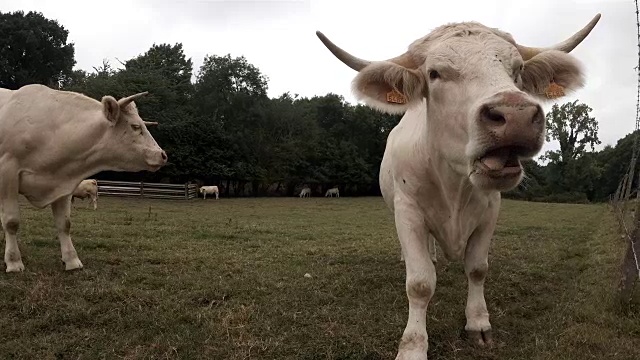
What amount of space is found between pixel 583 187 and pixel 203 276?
68480 millimetres

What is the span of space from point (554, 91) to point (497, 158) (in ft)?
4.33

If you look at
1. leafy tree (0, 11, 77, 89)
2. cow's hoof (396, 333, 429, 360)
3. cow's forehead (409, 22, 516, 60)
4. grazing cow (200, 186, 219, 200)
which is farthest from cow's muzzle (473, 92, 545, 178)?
leafy tree (0, 11, 77, 89)

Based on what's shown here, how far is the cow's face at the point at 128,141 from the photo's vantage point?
6.28 m

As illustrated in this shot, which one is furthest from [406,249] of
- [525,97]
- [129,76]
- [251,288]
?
[129,76]

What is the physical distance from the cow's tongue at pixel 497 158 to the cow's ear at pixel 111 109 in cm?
488

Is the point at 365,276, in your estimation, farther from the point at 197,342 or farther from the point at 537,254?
the point at 537,254

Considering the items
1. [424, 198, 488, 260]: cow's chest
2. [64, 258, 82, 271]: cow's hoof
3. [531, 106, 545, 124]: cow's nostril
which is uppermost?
[531, 106, 545, 124]: cow's nostril

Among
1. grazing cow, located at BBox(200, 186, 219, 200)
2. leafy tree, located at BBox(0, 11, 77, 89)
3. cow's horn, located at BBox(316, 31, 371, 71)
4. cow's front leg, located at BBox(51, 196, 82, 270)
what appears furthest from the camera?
leafy tree, located at BBox(0, 11, 77, 89)

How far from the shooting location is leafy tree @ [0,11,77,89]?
45.0 metres

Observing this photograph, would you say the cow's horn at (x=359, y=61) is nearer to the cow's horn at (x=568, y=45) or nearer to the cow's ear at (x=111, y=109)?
the cow's horn at (x=568, y=45)

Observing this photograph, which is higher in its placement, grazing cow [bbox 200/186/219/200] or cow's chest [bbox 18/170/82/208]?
cow's chest [bbox 18/170/82/208]

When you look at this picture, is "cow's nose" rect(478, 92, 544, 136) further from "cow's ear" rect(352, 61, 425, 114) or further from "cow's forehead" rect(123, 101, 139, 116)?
"cow's forehead" rect(123, 101, 139, 116)

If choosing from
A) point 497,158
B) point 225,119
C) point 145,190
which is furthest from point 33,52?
point 497,158

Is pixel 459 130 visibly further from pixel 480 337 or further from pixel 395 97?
pixel 480 337
